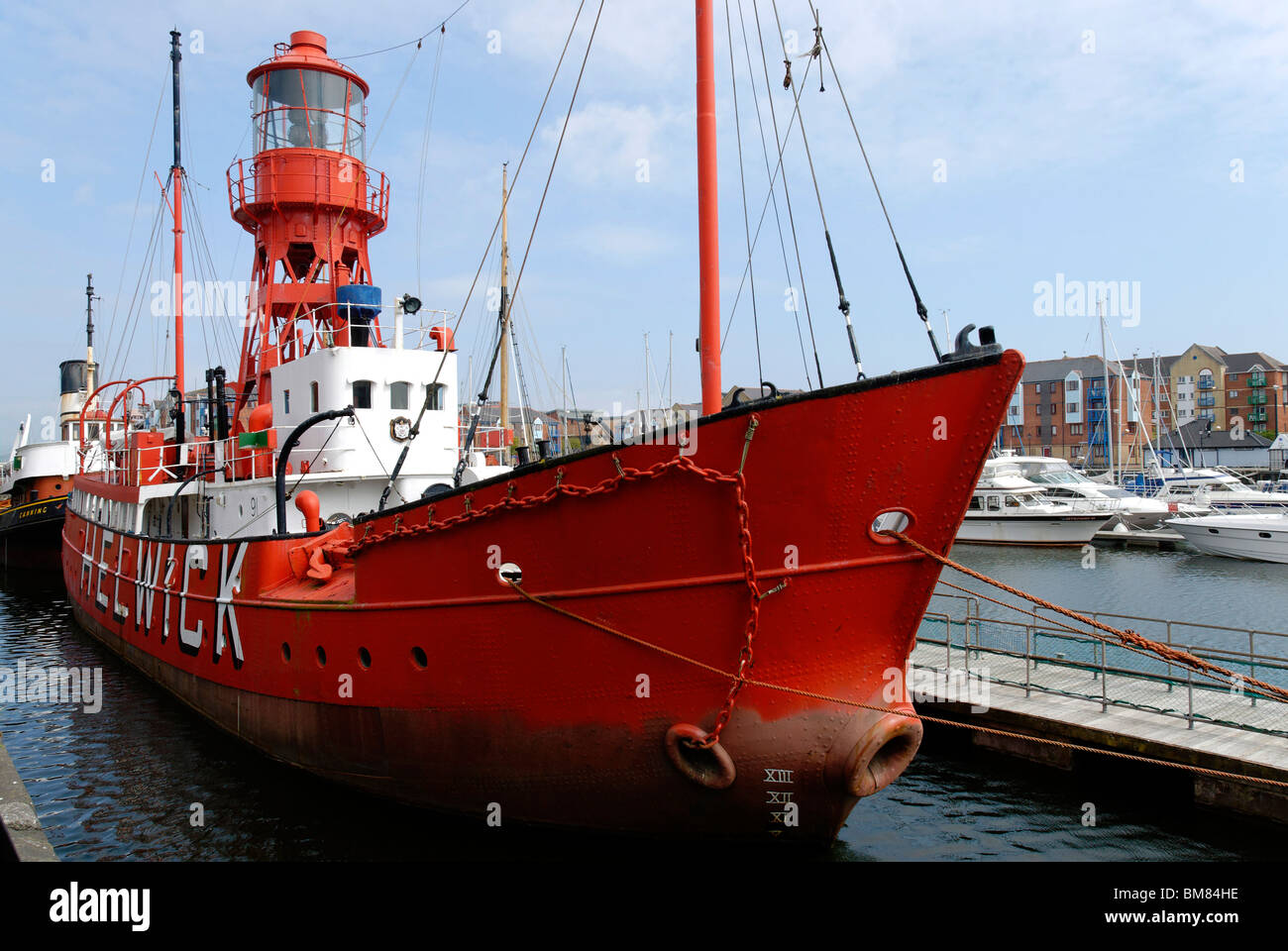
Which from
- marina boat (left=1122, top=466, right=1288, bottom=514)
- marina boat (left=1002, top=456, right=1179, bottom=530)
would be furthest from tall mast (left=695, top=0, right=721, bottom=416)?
marina boat (left=1122, top=466, right=1288, bottom=514)

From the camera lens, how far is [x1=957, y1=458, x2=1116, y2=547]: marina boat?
41500 millimetres

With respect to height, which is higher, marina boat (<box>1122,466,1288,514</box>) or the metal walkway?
marina boat (<box>1122,466,1288,514</box>)

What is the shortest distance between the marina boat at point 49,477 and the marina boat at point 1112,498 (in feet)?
152

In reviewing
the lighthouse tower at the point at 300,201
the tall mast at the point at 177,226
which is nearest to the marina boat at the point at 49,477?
the tall mast at the point at 177,226

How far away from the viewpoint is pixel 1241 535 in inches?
1399

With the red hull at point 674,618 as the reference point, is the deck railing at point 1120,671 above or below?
below

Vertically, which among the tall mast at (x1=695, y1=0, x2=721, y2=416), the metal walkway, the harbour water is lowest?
the harbour water

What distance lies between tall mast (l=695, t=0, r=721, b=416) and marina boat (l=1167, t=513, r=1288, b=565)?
3694cm

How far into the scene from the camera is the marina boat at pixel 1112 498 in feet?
144

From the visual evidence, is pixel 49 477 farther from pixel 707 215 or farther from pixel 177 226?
pixel 707 215

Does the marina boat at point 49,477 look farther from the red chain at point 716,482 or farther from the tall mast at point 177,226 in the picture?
the red chain at point 716,482

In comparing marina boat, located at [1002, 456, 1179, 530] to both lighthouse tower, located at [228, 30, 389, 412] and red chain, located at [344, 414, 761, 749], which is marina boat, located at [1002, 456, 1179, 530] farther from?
red chain, located at [344, 414, 761, 749]

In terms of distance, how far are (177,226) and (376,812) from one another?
19.5 m
